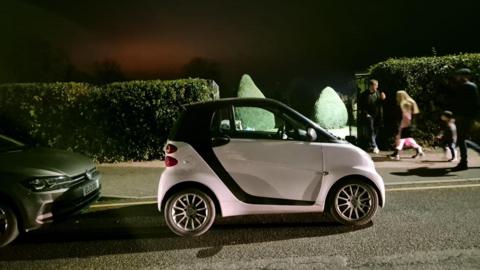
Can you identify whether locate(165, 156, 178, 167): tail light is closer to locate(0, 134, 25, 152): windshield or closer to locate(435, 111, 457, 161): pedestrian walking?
locate(0, 134, 25, 152): windshield

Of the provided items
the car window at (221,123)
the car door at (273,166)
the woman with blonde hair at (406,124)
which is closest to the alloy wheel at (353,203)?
the car door at (273,166)

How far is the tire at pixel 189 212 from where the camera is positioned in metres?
5.47

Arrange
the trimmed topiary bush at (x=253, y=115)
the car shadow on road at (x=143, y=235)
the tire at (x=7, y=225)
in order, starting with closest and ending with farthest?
the car shadow on road at (x=143, y=235), the tire at (x=7, y=225), the trimmed topiary bush at (x=253, y=115)

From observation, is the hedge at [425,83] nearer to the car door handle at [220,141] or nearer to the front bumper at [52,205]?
the car door handle at [220,141]

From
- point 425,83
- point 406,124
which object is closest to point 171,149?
point 406,124

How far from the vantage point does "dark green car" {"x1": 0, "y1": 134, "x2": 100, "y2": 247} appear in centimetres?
533

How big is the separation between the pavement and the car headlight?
2195mm

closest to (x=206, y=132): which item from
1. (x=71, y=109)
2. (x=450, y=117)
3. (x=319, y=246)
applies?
(x=319, y=246)

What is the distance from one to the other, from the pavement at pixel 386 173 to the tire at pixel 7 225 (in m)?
2.58

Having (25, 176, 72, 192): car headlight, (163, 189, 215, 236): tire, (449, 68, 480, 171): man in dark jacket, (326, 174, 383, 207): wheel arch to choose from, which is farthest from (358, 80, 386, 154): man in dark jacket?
(25, 176, 72, 192): car headlight

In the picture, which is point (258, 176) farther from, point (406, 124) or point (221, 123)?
point (406, 124)

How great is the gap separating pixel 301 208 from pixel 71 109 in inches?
302

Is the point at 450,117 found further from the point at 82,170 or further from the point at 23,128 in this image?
the point at 23,128

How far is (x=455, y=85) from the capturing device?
8.64 meters
